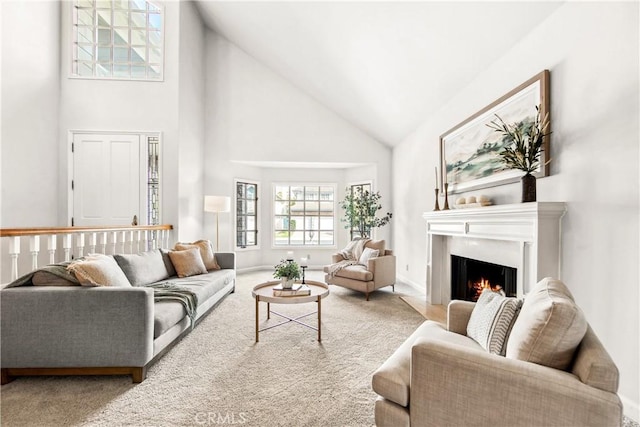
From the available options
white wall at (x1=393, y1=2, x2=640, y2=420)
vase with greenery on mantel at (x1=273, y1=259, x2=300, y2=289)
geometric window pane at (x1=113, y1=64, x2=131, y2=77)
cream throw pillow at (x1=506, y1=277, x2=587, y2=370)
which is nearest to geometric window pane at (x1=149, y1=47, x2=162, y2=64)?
geometric window pane at (x1=113, y1=64, x2=131, y2=77)

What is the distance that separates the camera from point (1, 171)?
3961mm

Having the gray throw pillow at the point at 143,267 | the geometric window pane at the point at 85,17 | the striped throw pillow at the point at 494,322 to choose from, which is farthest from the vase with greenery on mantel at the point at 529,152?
the geometric window pane at the point at 85,17

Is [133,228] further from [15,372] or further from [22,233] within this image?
[15,372]

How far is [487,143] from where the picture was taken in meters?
3.02

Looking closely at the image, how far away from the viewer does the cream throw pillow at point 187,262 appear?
3.73m

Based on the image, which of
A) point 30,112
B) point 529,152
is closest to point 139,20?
point 30,112

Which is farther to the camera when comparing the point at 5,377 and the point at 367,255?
the point at 367,255

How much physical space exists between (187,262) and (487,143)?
11.8 ft

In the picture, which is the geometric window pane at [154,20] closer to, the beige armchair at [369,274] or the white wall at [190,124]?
the white wall at [190,124]

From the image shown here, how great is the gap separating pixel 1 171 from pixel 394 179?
233 inches

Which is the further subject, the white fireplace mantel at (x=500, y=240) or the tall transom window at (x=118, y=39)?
the tall transom window at (x=118, y=39)

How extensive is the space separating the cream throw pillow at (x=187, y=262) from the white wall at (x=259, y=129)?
6.77 ft

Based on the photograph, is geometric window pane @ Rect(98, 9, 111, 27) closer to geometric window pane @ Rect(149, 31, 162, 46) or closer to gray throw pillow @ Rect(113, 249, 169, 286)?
geometric window pane @ Rect(149, 31, 162, 46)

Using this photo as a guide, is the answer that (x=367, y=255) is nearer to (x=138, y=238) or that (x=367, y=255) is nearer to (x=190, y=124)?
(x=138, y=238)
